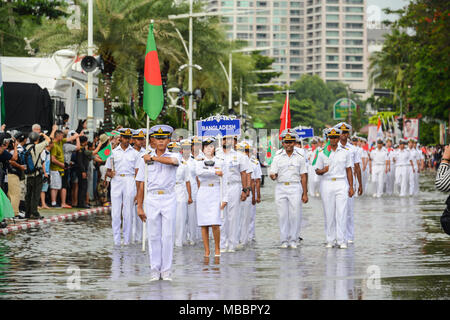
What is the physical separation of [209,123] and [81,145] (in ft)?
19.6

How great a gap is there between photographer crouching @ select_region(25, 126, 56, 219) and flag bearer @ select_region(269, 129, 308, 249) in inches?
281

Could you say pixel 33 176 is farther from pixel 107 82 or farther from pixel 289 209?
pixel 107 82

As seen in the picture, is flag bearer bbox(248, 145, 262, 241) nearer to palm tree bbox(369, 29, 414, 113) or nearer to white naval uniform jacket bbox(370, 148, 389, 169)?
white naval uniform jacket bbox(370, 148, 389, 169)

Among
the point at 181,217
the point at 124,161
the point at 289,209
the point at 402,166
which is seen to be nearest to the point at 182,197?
the point at 181,217

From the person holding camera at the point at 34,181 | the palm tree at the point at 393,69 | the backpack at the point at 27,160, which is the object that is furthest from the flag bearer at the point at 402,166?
the palm tree at the point at 393,69

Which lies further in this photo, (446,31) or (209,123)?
(446,31)

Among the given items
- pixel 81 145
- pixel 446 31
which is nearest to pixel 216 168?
pixel 81 145

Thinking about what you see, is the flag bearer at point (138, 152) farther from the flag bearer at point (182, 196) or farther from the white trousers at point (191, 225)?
the white trousers at point (191, 225)

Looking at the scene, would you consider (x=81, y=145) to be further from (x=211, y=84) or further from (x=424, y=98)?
(x=424, y=98)

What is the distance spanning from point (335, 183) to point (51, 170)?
1000 cm

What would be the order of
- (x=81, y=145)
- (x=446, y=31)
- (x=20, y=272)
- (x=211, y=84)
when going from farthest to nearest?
(x=211, y=84), (x=446, y=31), (x=81, y=145), (x=20, y=272)

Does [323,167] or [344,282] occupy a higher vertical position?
[323,167]

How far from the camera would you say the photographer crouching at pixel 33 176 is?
21797 millimetres

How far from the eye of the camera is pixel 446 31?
44750 mm
